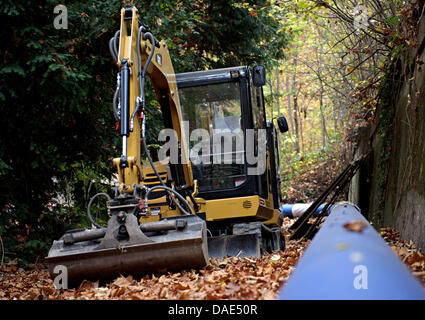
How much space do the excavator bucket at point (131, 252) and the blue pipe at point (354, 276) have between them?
2607 mm

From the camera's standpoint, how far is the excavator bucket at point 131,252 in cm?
488

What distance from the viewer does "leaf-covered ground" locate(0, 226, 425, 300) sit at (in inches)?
151

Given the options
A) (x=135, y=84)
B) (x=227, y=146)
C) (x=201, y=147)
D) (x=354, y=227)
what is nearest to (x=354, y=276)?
(x=354, y=227)

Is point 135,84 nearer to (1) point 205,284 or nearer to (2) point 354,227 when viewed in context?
(1) point 205,284

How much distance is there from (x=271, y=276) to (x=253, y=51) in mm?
8463

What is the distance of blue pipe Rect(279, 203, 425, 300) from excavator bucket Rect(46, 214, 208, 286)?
2.61 meters

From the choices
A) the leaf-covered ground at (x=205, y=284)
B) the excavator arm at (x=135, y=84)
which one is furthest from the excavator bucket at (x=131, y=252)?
the excavator arm at (x=135, y=84)

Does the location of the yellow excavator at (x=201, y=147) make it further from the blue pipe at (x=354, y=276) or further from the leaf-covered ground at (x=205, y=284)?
the blue pipe at (x=354, y=276)

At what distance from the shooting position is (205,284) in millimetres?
4305

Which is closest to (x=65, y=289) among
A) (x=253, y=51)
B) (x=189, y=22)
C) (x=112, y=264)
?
(x=112, y=264)

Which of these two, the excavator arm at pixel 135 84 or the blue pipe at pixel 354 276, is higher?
the excavator arm at pixel 135 84

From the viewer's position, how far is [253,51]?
1203 centimetres

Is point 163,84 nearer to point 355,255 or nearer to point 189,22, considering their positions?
point 189,22

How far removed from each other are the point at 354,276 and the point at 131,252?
10.7 ft
